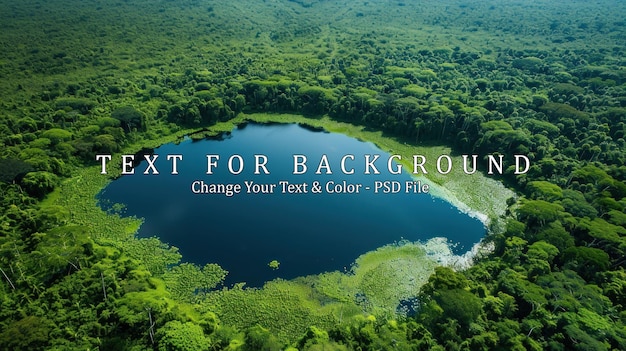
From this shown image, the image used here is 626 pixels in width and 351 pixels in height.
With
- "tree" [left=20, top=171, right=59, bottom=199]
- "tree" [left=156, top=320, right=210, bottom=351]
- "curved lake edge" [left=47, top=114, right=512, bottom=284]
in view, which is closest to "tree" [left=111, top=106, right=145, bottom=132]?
"curved lake edge" [left=47, top=114, right=512, bottom=284]

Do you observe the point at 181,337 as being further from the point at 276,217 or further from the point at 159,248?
the point at 276,217

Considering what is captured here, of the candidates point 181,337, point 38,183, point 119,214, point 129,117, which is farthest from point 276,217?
point 129,117

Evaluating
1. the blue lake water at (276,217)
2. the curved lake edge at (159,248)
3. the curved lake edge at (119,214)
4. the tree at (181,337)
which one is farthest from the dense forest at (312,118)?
the blue lake water at (276,217)

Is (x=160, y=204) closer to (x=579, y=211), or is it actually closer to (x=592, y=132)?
(x=579, y=211)

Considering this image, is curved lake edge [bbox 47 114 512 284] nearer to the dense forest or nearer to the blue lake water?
the dense forest

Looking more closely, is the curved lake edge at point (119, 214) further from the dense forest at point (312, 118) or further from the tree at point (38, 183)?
the tree at point (38, 183)

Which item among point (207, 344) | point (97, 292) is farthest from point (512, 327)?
point (97, 292)
